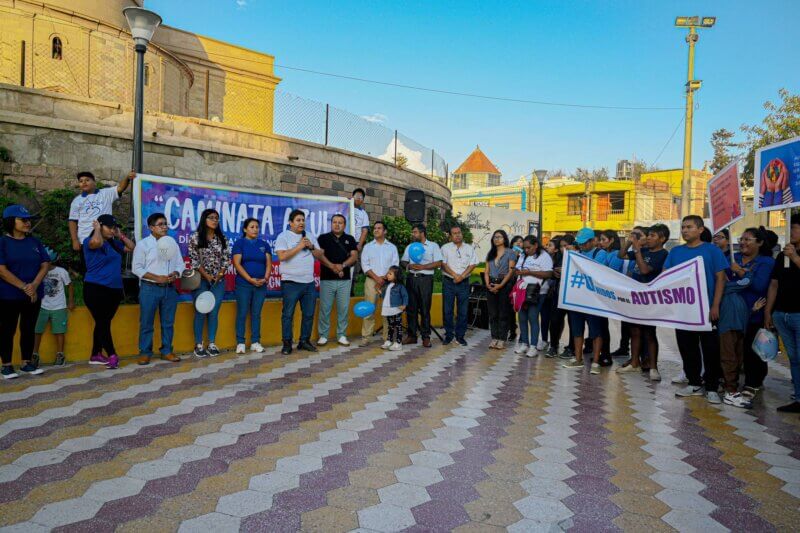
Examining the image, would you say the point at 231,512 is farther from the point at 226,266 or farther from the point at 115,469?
the point at 226,266

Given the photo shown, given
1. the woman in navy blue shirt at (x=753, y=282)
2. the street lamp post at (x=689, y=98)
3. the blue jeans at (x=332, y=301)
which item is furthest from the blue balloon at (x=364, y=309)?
the street lamp post at (x=689, y=98)

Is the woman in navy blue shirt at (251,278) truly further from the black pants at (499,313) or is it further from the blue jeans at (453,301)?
the black pants at (499,313)

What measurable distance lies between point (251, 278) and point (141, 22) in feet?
11.7

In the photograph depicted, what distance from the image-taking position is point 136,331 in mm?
7219

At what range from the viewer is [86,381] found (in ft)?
18.6

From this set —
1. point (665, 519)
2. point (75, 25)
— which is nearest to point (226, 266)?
point (665, 519)

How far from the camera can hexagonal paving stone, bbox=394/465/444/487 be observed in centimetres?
340

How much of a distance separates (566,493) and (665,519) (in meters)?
0.54

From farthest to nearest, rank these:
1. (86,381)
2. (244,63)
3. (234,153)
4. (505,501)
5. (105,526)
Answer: (244,63) → (234,153) → (86,381) → (505,501) → (105,526)

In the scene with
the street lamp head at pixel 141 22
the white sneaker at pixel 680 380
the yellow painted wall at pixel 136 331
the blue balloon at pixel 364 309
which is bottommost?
the white sneaker at pixel 680 380

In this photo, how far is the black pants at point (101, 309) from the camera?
6.38m

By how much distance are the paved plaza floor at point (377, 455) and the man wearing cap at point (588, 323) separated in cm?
100

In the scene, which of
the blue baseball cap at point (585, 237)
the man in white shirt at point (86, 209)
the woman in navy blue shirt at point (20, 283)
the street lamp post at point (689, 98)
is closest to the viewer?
the woman in navy blue shirt at point (20, 283)

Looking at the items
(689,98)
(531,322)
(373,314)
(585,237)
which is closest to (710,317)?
(585,237)
